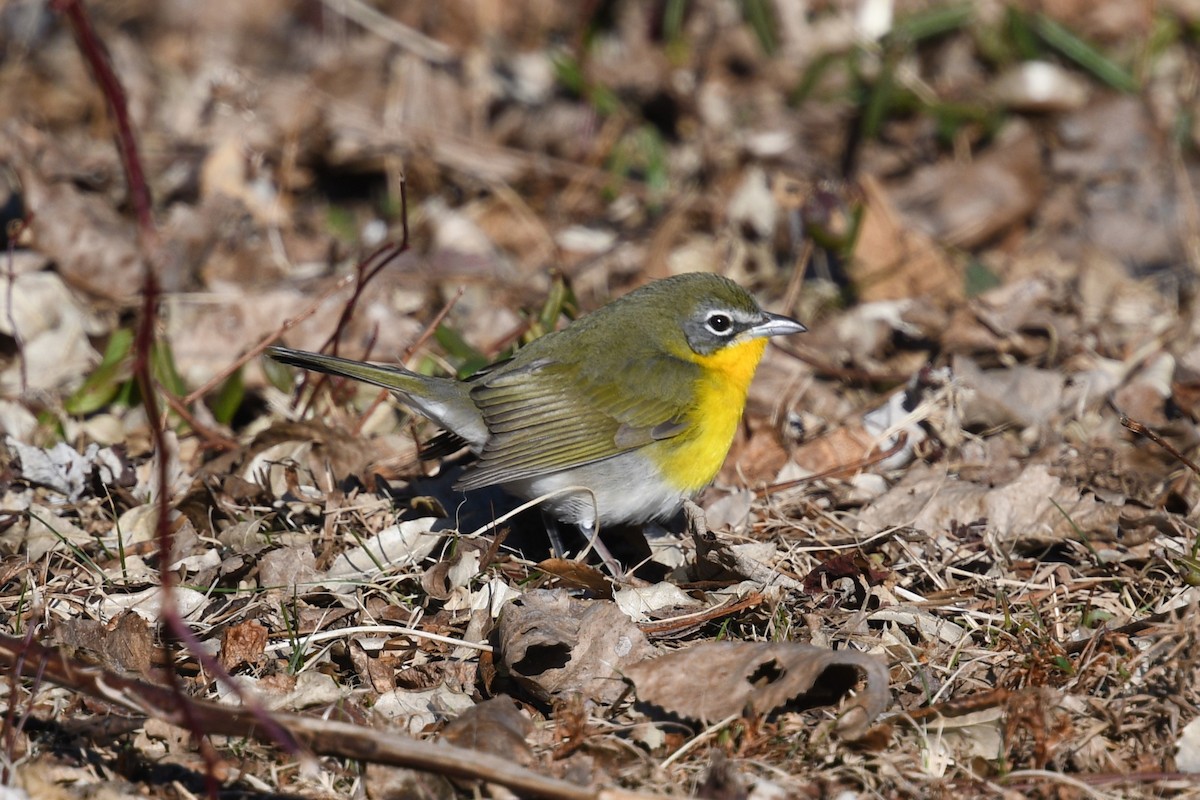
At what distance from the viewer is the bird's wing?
5.24m

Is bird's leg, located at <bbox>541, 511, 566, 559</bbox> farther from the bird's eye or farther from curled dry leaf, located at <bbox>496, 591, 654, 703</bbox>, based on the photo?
the bird's eye

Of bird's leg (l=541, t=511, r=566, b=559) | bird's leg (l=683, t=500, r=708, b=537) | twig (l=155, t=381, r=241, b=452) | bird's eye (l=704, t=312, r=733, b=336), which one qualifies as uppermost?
bird's eye (l=704, t=312, r=733, b=336)

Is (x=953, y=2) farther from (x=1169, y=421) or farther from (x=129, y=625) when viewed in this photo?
(x=129, y=625)

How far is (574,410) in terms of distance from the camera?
537 cm

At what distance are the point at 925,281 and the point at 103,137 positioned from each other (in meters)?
6.45

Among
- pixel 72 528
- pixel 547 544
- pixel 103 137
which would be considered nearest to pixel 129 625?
pixel 72 528

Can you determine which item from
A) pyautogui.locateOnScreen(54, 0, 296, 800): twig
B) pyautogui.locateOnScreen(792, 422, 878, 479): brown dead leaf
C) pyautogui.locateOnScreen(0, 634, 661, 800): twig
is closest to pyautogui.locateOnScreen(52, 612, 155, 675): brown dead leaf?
pyautogui.locateOnScreen(0, 634, 661, 800): twig

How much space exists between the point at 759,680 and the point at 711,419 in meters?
1.64

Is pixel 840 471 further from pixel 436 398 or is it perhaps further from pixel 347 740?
pixel 347 740

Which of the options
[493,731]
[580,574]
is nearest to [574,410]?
[580,574]

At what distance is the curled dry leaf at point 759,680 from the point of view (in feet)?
12.6

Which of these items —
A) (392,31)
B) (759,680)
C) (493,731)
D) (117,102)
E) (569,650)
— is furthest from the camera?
(392,31)

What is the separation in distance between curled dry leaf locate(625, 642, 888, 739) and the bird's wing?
1.37 metres

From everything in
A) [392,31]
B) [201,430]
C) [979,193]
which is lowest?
[201,430]
